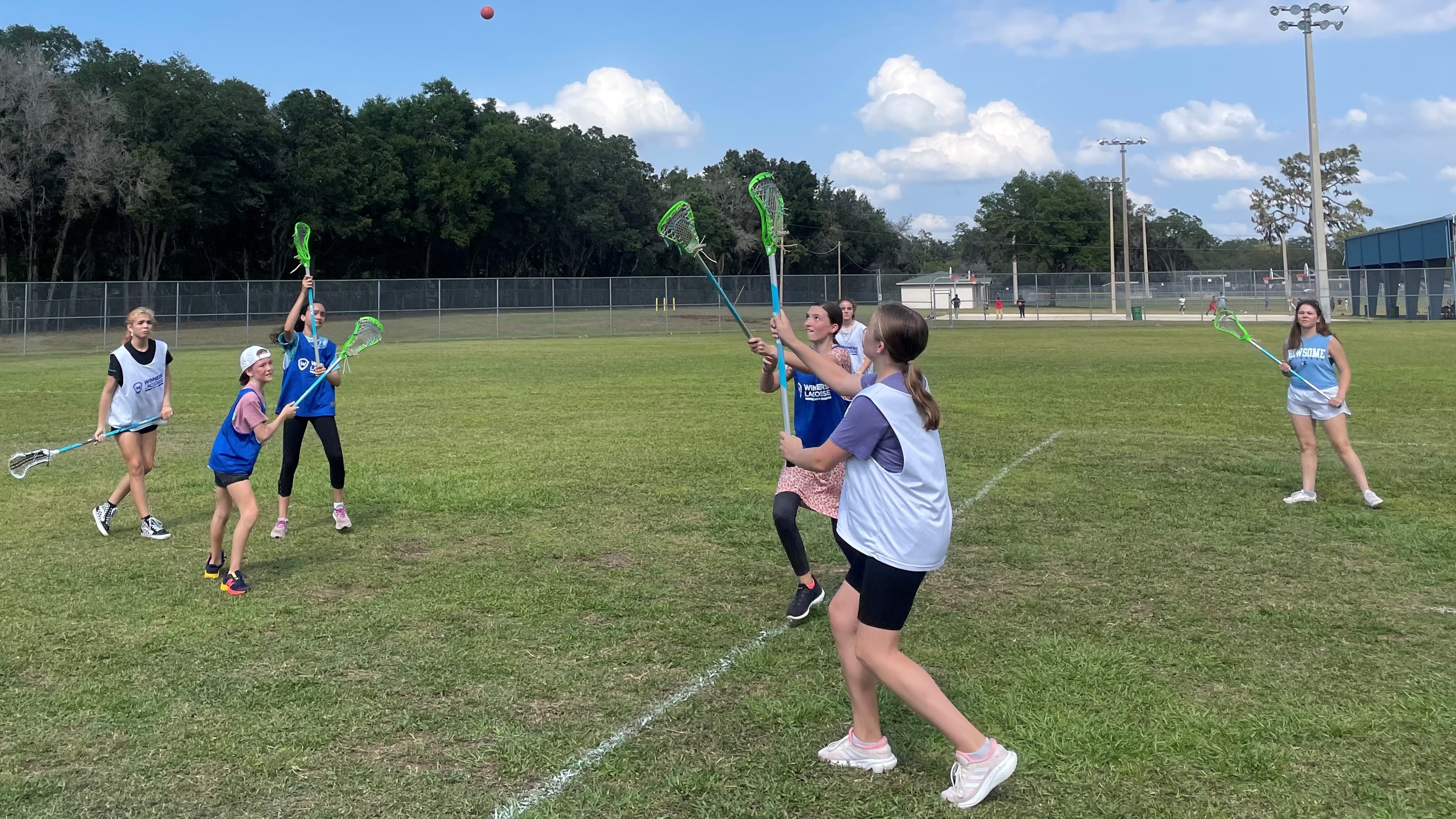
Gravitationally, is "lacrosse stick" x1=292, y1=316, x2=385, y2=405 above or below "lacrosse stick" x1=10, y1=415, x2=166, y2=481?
above

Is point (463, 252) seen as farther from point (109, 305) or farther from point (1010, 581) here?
point (1010, 581)

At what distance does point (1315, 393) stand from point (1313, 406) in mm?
123

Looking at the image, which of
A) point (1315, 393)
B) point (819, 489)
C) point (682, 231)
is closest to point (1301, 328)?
point (1315, 393)

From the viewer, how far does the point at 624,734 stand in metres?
4.67

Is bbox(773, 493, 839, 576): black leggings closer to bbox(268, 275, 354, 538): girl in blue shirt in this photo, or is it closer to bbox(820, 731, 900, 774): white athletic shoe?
bbox(820, 731, 900, 774): white athletic shoe

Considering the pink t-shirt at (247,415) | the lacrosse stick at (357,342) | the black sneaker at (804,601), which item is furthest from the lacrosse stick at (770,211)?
the lacrosse stick at (357,342)

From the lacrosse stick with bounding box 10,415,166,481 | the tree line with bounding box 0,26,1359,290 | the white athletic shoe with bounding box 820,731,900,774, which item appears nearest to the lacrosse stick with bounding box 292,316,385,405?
the lacrosse stick with bounding box 10,415,166,481

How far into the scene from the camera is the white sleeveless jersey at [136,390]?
344 inches

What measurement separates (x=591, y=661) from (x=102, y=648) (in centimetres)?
276

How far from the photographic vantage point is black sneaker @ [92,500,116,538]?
28.5 ft

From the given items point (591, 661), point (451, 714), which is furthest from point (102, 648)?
point (591, 661)

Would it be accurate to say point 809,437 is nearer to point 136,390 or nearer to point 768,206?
point 768,206

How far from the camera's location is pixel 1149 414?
1566cm

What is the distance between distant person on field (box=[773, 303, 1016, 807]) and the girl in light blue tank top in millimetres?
6835
